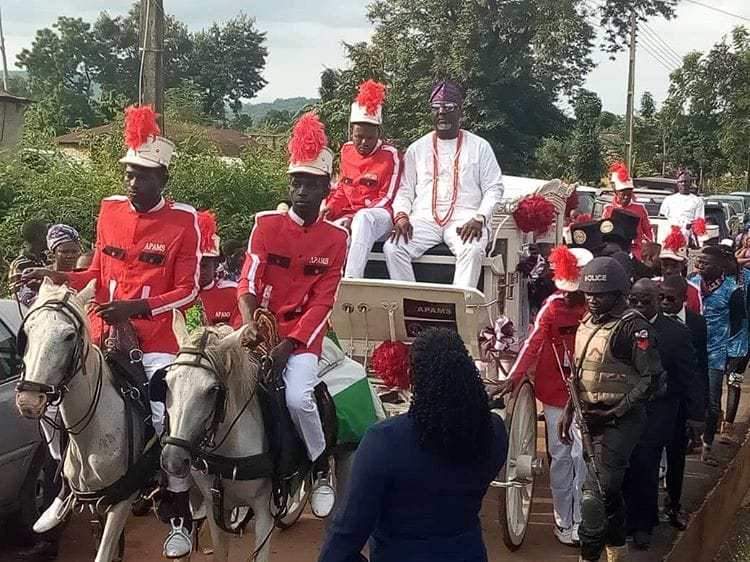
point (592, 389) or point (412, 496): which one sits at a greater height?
point (412, 496)

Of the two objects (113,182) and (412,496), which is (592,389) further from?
(113,182)

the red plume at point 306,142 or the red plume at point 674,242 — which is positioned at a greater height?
the red plume at point 306,142

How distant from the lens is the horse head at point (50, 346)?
15.1 ft

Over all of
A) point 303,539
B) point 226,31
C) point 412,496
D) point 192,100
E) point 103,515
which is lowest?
point 303,539

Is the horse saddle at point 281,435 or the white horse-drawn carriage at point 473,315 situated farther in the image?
the white horse-drawn carriage at point 473,315

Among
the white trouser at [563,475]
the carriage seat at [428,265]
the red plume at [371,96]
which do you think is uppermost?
the red plume at [371,96]

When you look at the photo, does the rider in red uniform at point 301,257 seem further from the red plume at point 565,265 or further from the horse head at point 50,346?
the red plume at point 565,265

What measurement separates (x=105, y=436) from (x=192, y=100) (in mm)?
16729

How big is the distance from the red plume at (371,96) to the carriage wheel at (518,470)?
2.48 m

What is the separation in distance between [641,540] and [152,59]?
312 inches

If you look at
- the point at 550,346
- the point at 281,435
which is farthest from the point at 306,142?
the point at 550,346

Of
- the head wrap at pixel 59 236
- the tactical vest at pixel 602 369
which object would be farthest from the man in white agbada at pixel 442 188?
the head wrap at pixel 59 236

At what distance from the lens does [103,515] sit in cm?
553

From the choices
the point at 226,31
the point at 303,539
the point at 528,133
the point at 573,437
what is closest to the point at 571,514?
the point at 573,437
